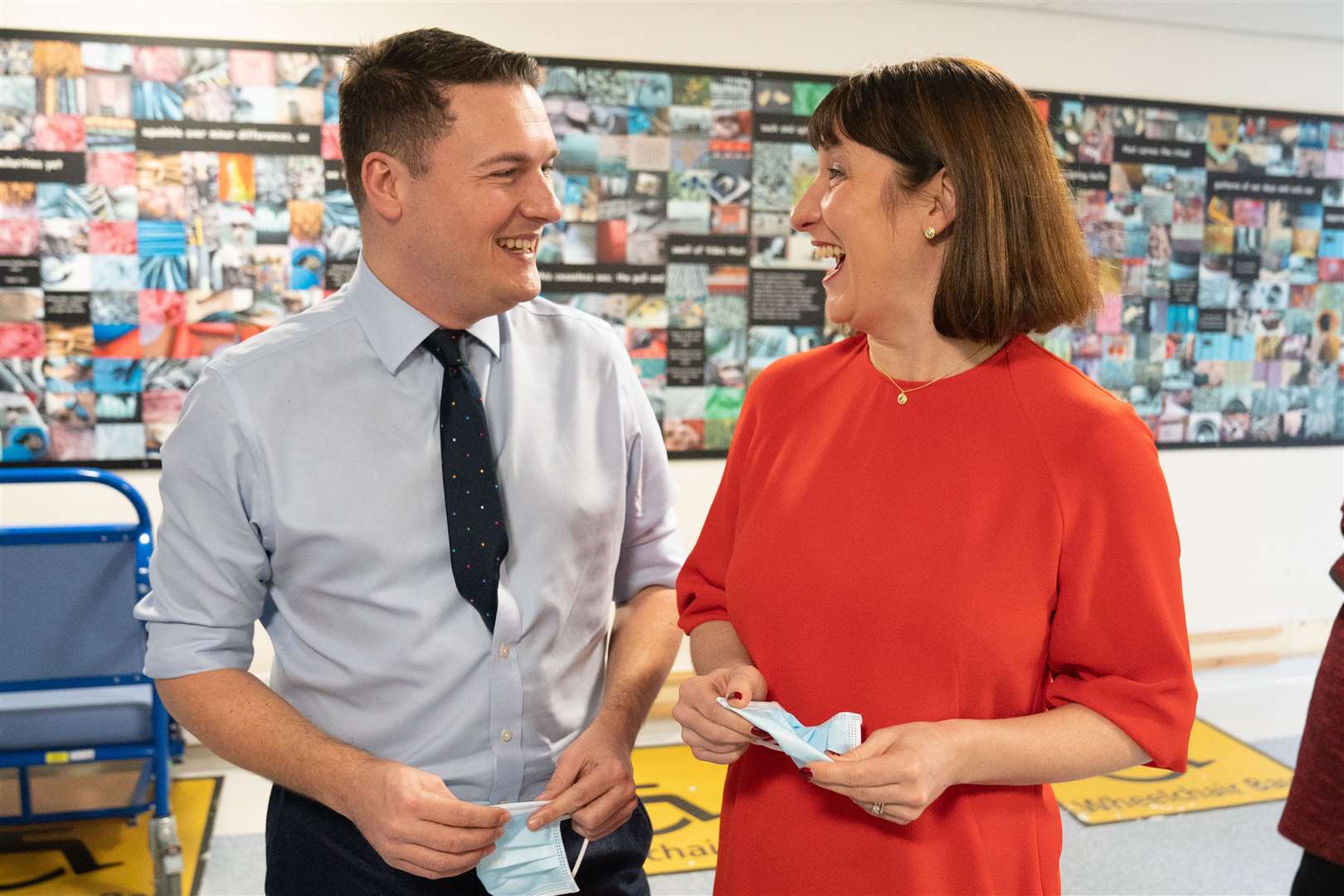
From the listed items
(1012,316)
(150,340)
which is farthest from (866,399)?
(150,340)

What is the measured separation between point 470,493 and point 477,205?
1.30 feet

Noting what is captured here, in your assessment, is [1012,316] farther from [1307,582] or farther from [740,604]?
[1307,582]

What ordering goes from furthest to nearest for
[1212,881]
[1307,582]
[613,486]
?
1. [1307,582]
2. [1212,881]
3. [613,486]

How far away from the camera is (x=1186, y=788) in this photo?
13.0 feet

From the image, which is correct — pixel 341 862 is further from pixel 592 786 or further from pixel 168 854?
pixel 168 854

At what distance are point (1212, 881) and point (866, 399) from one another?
8.63 feet

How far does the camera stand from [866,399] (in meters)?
1.52

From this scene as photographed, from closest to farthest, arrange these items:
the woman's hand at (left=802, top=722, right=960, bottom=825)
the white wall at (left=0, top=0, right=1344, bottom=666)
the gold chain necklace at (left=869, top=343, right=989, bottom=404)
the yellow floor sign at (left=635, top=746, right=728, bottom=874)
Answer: the woman's hand at (left=802, top=722, right=960, bottom=825) < the gold chain necklace at (left=869, top=343, right=989, bottom=404) < the yellow floor sign at (left=635, top=746, right=728, bottom=874) < the white wall at (left=0, top=0, right=1344, bottom=666)

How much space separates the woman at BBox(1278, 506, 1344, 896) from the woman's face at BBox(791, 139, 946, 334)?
103cm

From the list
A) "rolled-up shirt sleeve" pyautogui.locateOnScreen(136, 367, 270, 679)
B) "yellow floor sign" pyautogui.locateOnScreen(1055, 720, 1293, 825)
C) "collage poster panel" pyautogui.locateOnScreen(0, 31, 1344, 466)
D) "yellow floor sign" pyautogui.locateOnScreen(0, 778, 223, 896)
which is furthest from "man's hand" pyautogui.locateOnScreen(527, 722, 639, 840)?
"collage poster panel" pyautogui.locateOnScreen(0, 31, 1344, 466)

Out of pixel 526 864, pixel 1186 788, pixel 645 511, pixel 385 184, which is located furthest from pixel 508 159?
pixel 1186 788

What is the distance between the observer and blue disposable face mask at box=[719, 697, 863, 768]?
1305 millimetres

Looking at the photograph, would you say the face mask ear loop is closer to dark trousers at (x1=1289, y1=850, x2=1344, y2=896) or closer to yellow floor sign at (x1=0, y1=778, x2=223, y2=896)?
dark trousers at (x1=1289, y1=850, x2=1344, y2=896)

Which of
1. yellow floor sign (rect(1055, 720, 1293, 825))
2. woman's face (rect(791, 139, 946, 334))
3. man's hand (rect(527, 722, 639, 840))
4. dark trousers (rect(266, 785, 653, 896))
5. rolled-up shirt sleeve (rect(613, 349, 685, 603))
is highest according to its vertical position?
woman's face (rect(791, 139, 946, 334))
